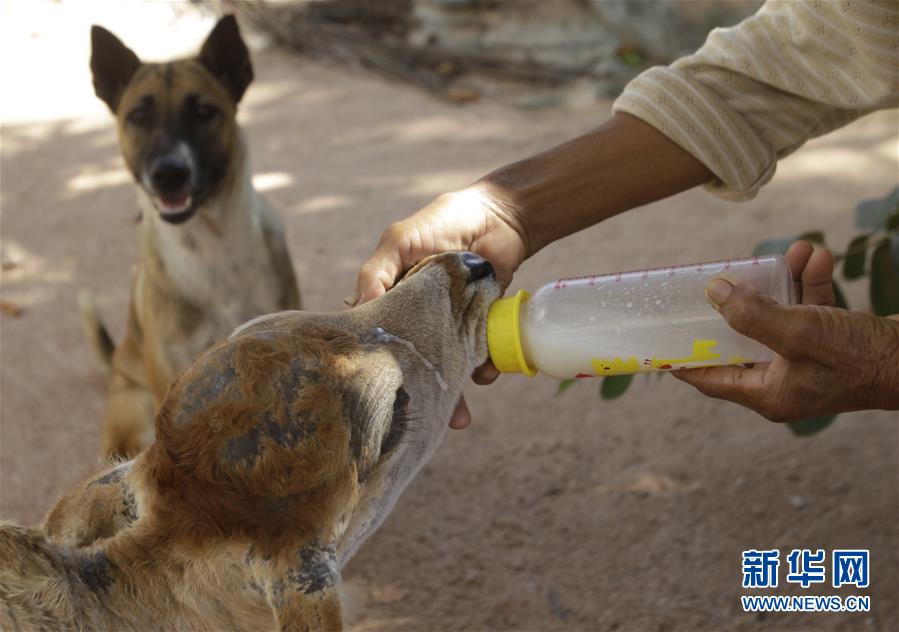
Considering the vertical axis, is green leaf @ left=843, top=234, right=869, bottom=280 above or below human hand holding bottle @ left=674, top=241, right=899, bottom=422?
below

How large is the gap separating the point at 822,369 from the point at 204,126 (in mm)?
3112

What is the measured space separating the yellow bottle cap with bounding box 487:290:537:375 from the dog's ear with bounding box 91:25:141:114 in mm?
2899

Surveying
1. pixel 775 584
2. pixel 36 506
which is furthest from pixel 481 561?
pixel 36 506

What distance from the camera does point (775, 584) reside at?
155 inches

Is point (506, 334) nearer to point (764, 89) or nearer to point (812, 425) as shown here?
point (764, 89)

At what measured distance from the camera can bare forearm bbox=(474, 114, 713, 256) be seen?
11.0 feet

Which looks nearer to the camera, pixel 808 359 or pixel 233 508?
pixel 233 508

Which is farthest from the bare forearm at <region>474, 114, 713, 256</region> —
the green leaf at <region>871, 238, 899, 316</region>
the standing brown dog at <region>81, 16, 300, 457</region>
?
the standing brown dog at <region>81, 16, 300, 457</region>

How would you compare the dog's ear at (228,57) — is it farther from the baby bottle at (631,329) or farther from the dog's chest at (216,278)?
the baby bottle at (631,329)

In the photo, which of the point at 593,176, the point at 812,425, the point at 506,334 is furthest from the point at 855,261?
the point at 506,334

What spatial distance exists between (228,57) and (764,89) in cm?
255

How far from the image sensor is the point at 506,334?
8.59 ft

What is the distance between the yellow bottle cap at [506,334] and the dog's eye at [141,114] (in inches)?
107

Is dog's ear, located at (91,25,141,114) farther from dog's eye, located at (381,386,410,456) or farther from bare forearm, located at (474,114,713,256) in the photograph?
dog's eye, located at (381,386,410,456)
